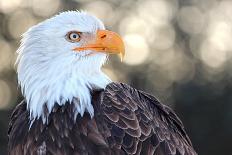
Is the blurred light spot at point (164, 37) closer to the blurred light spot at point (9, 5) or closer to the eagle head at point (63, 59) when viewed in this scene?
the blurred light spot at point (9, 5)

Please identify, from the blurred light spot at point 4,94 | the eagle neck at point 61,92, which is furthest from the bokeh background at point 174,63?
the eagle neck at point 61,92

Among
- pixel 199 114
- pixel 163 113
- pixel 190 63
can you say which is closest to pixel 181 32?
pixel 190 63

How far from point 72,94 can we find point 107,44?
0.52 metres

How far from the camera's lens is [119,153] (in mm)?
7453

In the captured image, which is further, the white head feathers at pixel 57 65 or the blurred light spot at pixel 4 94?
the blurred light spot at pixel 4 94

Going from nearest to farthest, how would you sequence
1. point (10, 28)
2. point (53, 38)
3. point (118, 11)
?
point (53, 38) < point (10, 28) < point (118, 11)

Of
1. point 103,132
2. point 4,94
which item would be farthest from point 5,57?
point 103,132

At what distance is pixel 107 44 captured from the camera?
312 inches

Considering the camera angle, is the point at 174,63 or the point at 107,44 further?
the point at 174,63

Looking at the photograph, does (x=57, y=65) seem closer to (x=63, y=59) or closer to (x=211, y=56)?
(x=63, y=59)

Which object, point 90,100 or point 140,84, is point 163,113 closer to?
point 90,100

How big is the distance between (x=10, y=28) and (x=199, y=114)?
5.46 meters

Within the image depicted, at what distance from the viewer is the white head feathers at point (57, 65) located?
26.0ft

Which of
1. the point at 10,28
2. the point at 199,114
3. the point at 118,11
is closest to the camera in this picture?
the point at 199,114
